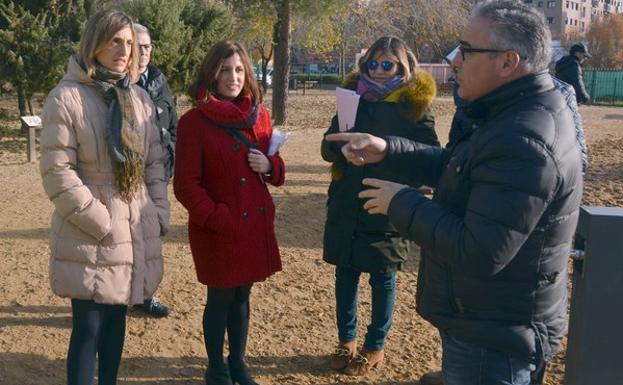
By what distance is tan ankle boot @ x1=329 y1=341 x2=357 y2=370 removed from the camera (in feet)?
12.6

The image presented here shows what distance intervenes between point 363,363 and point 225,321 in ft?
2.72

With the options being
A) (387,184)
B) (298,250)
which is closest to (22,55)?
(298,250)

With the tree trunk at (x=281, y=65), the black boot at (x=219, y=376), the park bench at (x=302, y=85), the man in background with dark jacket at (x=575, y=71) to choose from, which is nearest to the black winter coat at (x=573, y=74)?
the man in background with dark jacket at (x=575, y=71)

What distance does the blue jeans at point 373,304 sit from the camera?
148 inches

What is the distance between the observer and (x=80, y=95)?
292cm

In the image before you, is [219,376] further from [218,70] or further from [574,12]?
[574,12]

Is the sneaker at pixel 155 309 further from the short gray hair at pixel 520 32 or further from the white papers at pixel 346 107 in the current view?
the short gray hair at pixel 520 32

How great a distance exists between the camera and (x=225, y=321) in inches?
138

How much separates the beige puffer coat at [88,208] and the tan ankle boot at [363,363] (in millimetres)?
1261

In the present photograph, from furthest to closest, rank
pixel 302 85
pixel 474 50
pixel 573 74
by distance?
pixel 302 85, pixel 573 74, pixel 474 50

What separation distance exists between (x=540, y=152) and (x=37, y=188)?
7575mm

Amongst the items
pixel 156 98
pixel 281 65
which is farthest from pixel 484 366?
pixel 281 65

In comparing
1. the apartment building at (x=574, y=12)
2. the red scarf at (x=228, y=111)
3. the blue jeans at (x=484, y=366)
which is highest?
the apartment building at (x=574, y=12)

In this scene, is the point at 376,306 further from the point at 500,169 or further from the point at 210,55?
the point at 500,169
